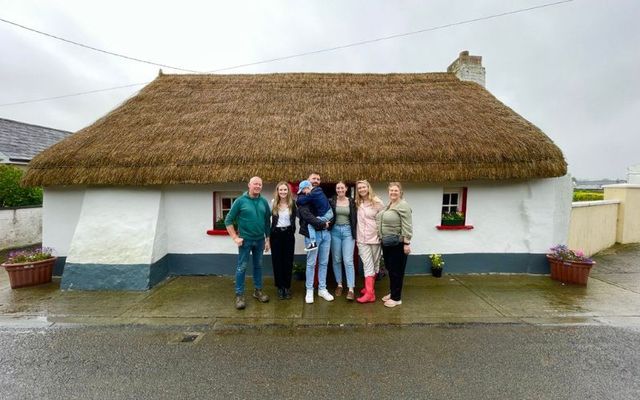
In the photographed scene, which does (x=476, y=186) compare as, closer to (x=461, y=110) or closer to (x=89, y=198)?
(x=461, y=110)

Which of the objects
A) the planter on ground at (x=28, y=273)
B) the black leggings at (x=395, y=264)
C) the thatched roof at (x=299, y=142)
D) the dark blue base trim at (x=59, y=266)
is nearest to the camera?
the black leggings at (x=395, y=264)

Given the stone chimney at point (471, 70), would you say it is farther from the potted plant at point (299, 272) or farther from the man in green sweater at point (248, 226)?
the man in green sweater at point (248, 226)

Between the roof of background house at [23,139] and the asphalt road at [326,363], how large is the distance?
1201cm

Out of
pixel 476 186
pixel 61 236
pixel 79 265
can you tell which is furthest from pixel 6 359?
pixel 476 186

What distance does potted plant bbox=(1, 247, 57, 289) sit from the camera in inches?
229

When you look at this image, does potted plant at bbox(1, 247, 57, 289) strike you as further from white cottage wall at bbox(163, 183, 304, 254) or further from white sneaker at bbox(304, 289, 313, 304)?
white sneaker at bbox(304, 289, 313, 304)

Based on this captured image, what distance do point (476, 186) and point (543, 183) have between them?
55.3 inches

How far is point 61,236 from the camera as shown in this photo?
6543 millimetres

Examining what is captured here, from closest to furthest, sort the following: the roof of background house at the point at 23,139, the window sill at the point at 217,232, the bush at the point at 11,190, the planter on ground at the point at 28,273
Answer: the planter on ground at the point at 28,273
the window sill at the point at 217,232
the bush at the point at 11,190
the roof of background house at the point at 23,139

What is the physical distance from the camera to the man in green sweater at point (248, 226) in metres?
4.77

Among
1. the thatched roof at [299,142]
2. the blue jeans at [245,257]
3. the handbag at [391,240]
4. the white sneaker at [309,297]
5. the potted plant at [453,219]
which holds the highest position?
the thatched roof at [299,142]

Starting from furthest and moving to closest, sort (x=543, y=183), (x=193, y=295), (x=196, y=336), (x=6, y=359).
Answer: (x=543, y=183), (x=193, y=295), (x=196, y=336), (x=6, y=359)

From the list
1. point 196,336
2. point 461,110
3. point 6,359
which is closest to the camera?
point 6,359

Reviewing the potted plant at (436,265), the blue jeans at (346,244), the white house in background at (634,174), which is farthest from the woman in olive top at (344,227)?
the white house in background at (634,174)
